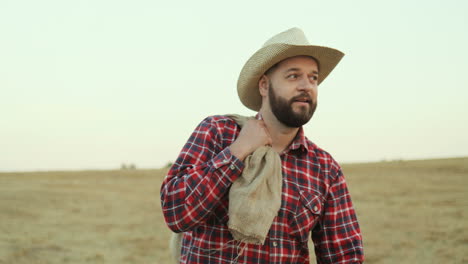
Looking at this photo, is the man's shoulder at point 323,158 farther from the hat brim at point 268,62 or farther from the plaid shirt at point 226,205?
the hat brim at point 268,62

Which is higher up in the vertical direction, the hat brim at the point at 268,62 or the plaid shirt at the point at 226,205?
the hat brim at the point at 268,62

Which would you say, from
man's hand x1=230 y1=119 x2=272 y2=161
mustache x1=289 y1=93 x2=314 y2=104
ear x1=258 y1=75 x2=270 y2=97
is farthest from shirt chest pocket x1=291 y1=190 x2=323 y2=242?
ear x1=258 y1=75 x2=270 y2=97

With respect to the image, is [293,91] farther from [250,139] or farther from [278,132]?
[250,139]

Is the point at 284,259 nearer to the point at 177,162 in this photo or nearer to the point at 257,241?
the point at 257,241

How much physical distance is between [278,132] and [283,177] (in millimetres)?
291

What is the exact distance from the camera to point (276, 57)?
3.23m

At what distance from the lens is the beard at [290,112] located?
3119mm

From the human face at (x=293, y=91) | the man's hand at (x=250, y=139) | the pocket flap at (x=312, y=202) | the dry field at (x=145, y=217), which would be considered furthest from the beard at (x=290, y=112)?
the dry field at (x=145, y=217)

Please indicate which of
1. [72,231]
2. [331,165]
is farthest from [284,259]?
[72,231]

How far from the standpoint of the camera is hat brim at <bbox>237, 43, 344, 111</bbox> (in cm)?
322

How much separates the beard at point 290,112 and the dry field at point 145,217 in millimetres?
7144

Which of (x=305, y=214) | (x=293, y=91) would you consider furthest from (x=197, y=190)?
(x=293, y=91)

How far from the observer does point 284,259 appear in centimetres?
303

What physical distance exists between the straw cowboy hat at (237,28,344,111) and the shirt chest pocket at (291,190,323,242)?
Answer: 821 millimetres
